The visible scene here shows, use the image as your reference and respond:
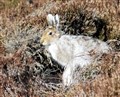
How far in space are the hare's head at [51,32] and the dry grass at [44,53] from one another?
22 centimetres

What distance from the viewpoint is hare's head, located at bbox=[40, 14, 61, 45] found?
755 cm

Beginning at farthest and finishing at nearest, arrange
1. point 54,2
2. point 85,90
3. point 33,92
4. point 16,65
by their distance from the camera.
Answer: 1. point 54,2
2. point 16,65
3. point 33,92
4. point 85,90

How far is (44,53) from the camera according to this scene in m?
7.75

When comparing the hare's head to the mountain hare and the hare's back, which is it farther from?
the hare's back

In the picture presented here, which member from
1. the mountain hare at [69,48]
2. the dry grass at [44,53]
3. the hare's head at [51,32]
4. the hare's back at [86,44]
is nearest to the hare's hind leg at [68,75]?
the mountain hare at [69,48]

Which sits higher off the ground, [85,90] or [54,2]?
[54,2]

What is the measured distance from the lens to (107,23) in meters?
8.74

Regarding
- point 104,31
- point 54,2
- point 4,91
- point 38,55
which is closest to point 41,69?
point 38,55

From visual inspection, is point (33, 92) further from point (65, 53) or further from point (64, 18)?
point (64, 18)

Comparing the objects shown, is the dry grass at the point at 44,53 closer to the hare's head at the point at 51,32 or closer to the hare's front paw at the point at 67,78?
the hare's front paw at the point at 67,78

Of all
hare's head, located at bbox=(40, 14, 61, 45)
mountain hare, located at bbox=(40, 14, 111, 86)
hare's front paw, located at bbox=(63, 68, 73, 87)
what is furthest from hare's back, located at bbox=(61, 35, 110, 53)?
hare's front paw, located at bbox=(63, 68, 73, 87)

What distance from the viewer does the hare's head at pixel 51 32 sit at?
755cm

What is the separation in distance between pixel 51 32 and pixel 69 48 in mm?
607

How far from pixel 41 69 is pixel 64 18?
1499 mm
